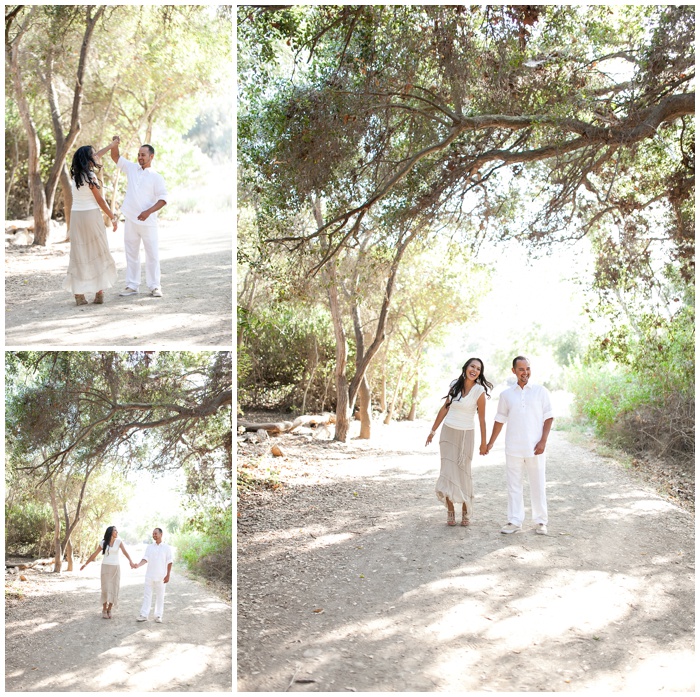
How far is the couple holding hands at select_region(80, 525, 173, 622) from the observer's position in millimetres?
3361

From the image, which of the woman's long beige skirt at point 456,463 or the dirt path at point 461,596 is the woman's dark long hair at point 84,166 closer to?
the dirt path at point 461,596

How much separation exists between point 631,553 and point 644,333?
2.94 metres

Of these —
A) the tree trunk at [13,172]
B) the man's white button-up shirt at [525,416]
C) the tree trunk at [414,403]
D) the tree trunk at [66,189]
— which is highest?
the tree trunk at [13,172]

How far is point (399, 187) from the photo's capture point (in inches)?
241

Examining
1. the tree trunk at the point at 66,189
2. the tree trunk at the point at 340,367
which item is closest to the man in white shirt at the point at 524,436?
the tree trunk at the point at 66,189

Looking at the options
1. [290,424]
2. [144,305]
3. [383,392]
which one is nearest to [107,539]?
Answer: [144,305]

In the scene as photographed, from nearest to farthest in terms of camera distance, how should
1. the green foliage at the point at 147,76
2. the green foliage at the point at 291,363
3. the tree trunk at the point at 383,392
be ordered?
the green foliage at the point at 147,76
the green foliage at the point at 291,363
the tree trunk at the point at 383,392

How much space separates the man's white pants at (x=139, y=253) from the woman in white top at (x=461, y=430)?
226cm

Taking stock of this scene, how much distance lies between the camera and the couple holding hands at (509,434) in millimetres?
4977

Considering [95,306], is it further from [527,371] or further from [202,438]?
[527,371]

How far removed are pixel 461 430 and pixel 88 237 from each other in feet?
9.33

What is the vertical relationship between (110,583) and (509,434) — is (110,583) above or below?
below

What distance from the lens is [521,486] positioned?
4969mm

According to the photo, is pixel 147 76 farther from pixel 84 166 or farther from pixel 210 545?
pixel 210 545
